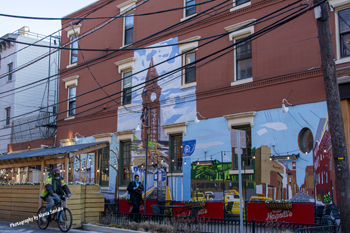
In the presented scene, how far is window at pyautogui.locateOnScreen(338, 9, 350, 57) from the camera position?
13422 millimetres

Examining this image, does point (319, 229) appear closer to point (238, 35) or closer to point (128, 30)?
point (238, 35)

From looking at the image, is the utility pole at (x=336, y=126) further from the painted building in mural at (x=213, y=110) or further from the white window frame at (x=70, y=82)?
→ the white window frame at (x=70, y=82)

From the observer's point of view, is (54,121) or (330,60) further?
(54,121)

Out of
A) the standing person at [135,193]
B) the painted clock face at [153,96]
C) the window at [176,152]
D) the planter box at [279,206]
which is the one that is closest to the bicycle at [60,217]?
the standing person at [135,193]

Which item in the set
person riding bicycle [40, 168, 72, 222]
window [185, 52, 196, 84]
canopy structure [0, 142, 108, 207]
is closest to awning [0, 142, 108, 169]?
canopy structure [0, 142, 108, 207]

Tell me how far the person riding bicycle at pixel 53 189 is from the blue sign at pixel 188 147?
6.42m

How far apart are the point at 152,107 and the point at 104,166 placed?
5.07 metres

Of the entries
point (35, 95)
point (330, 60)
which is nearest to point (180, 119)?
point (330, 60)

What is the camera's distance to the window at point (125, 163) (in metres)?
20.5

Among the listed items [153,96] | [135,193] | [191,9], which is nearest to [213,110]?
[153,96]

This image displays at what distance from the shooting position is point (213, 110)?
667 inches

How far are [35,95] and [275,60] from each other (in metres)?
22.3

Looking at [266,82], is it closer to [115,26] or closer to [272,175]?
[272,175]

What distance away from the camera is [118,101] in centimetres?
2156
